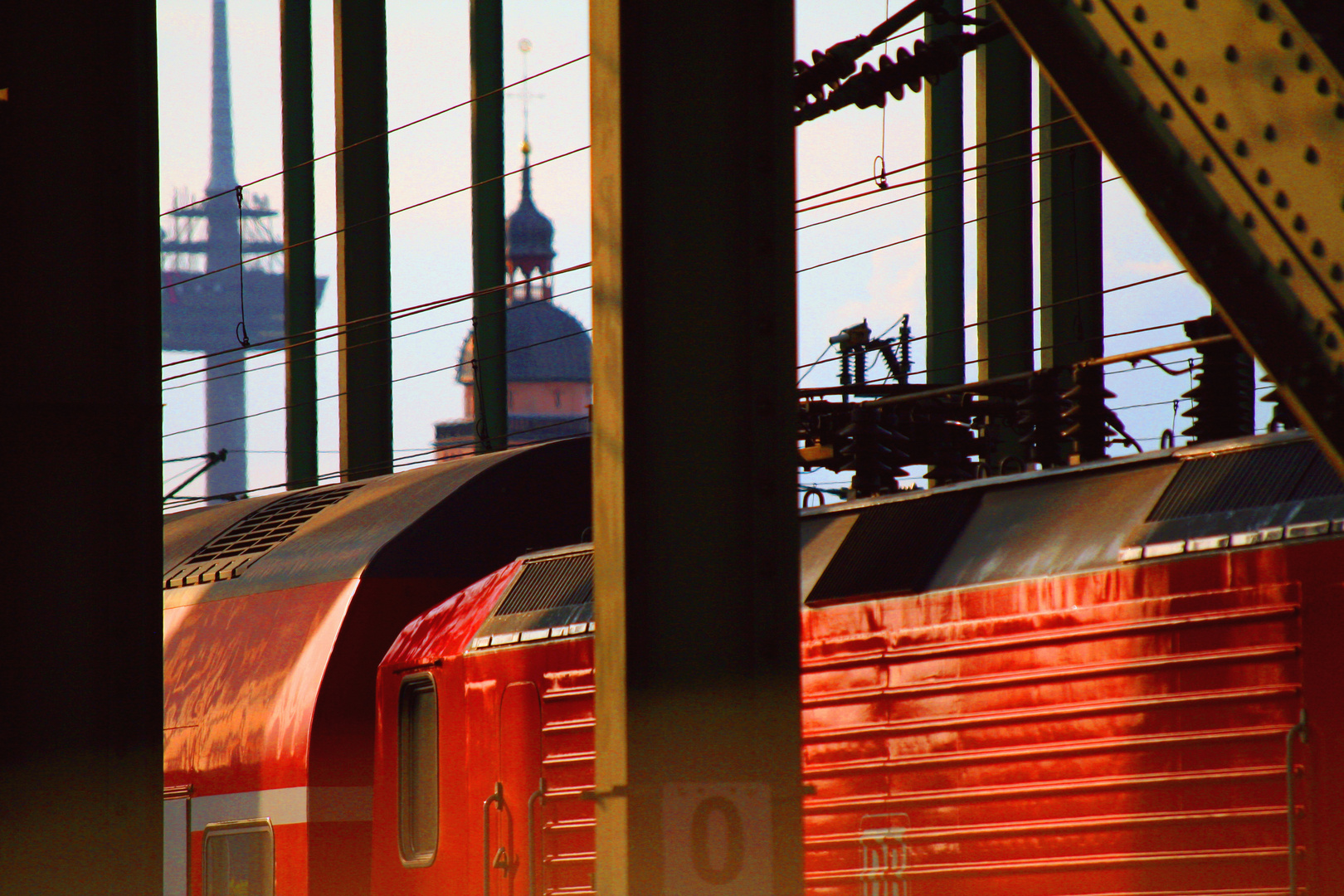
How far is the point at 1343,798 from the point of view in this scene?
5.93 metres

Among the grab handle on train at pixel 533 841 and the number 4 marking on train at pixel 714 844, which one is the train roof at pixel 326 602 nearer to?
the grab handle on train at pixel 533 841

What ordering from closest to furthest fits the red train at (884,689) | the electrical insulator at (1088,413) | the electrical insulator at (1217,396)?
the red train at (884,689), the electrical insulator at (1217,396), the electrical insulator at (1088,413)

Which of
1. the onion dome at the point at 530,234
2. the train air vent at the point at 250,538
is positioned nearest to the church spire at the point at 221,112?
the onion dome at the point at 530,234

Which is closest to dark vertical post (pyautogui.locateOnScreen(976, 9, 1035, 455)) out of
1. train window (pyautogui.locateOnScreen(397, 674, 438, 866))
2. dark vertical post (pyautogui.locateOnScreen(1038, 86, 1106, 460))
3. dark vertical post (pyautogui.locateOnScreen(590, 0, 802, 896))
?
dark vertical post (pyautogui.locateOnScreen(1038, 86, 1106, 460))

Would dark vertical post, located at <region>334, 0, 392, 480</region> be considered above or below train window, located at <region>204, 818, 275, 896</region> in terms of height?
above

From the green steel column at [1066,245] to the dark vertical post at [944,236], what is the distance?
1602mm

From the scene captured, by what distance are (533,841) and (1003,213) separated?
16.3 meters

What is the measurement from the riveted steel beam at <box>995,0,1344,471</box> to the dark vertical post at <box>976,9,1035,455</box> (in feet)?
68.4

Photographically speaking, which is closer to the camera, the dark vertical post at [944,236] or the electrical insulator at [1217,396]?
the electrical insulator at [1217,396]

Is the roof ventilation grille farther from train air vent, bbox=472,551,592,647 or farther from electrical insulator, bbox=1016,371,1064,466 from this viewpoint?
electrical insulator, bbox=1016,371,1064,466

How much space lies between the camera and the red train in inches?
252

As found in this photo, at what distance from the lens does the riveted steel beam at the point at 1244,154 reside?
265 centimetres

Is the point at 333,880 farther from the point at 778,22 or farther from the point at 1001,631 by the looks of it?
the point at 778,22

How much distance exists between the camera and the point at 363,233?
91.1 feet
